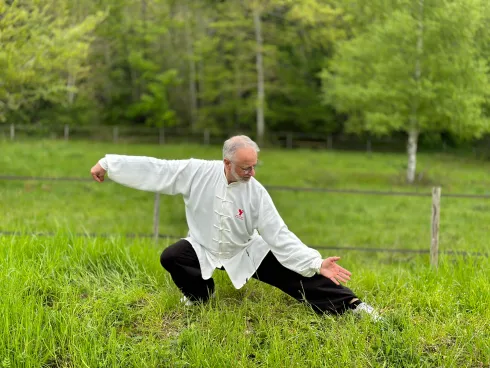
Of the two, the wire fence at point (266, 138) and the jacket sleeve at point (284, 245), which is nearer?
the jacket sleeve at point (284, 245)

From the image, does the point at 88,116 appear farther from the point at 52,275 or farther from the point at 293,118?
the point at 52,275

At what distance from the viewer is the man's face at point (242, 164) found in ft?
10.8

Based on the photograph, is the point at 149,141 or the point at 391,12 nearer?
the point at 391,12

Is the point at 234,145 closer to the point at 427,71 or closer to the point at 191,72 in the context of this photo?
the point at 427,71

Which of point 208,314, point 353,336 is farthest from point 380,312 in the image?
point 208,314

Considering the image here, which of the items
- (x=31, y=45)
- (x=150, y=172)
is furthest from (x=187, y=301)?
(x=31, y=45)

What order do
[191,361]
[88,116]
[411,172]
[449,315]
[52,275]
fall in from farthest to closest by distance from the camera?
[88,116] < [411,172] < [52,275] < [449,315] < [191,361]

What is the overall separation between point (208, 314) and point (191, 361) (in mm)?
411

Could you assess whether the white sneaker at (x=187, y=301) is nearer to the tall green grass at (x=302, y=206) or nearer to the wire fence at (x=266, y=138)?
the tall green grass at (x=302, y=206)

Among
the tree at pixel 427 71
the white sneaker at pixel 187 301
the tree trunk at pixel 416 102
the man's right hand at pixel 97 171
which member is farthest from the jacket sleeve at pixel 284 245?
the tree trunk at pixel 416 102

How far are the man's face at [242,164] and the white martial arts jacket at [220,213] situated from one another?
0.14 m

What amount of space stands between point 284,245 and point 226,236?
1.38 ft

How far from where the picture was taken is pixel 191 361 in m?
3.17

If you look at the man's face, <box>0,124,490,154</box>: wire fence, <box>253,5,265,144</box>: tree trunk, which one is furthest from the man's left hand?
<box>0,124,490,154</box>: wire fence
